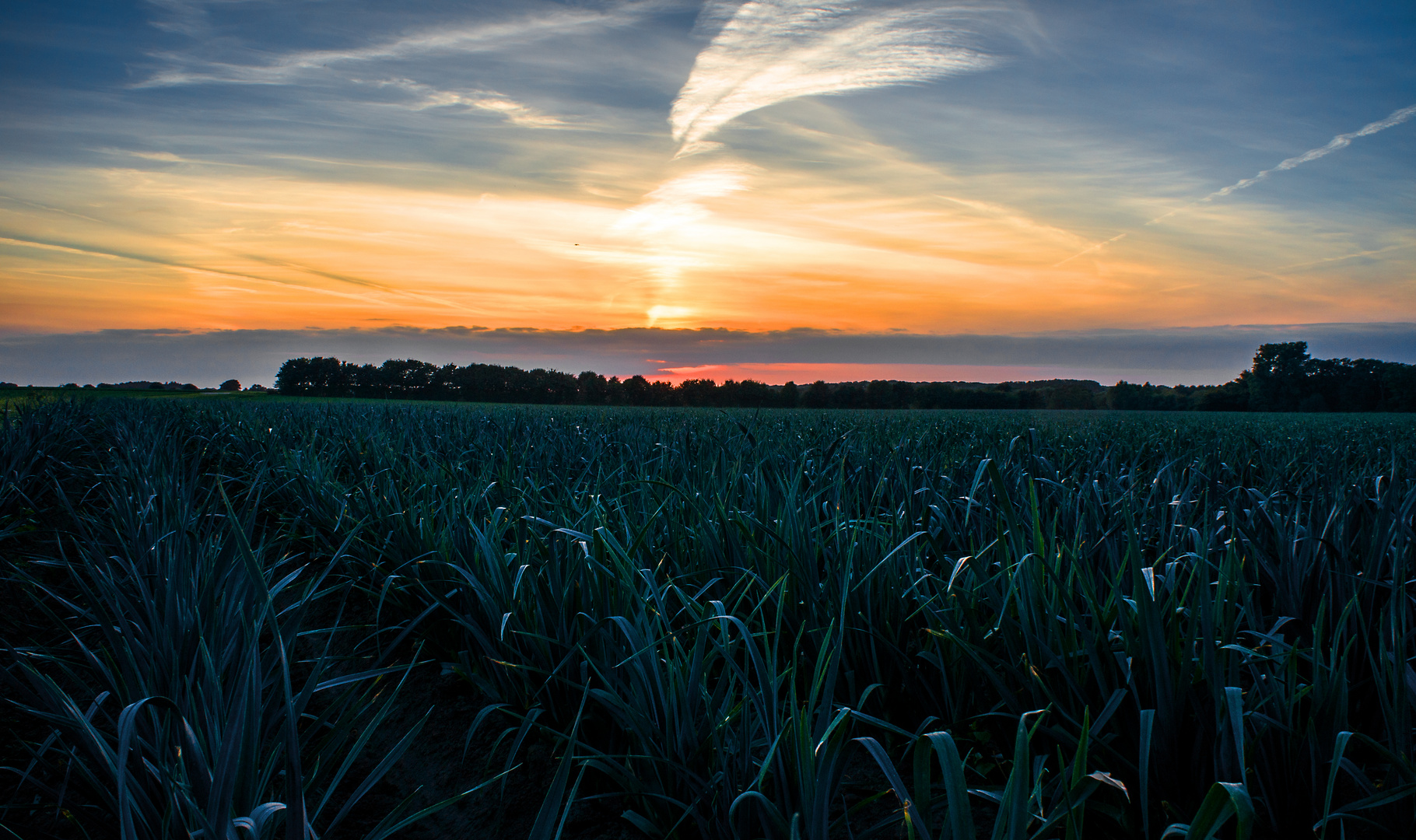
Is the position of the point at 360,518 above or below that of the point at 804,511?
below

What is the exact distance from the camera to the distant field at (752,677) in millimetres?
1184

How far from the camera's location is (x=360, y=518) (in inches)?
124

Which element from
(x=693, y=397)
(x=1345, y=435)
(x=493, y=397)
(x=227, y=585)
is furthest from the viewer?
(x=493, y=397)

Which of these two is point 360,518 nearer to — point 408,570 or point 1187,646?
point 408,570

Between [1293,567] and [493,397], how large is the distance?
41.7 meters

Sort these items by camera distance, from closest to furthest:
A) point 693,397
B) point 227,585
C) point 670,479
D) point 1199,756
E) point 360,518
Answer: point 1199,756 → point 227,585 → point 360,518 → point 670,479 → point 693,397

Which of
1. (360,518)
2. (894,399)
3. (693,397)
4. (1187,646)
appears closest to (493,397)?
(693,397)

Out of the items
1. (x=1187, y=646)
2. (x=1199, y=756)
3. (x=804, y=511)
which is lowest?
(x=1199, y=756)

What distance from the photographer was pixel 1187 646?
1362 millimetres

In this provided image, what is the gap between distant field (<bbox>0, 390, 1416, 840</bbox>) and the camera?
1.18 meters

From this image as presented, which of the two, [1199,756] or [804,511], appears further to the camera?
[804,511]

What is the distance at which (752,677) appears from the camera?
1842 mm

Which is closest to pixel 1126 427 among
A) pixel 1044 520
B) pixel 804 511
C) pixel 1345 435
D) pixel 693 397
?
pixel 1345 435

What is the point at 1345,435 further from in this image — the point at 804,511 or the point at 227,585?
the point at 227,585
